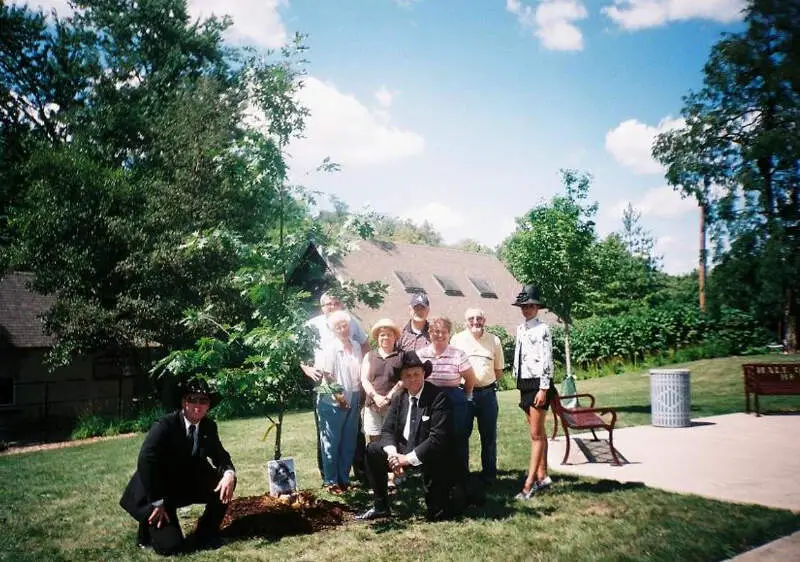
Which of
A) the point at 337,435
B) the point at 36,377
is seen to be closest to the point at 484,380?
the point at 337,435

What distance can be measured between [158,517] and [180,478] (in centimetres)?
37

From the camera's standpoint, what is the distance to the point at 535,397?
5.99 meters

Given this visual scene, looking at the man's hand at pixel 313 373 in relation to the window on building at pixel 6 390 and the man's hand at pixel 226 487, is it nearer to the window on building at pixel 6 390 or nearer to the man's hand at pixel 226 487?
the man's hand at pixel 226 487

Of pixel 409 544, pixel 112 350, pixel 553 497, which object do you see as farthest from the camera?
pixel 112 350

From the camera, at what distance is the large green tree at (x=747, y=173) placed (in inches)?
826

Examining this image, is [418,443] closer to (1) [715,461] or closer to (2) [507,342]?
(1) [715,461]

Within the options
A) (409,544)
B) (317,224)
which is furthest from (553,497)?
(317,224)

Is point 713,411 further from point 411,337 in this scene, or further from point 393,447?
point 393,447

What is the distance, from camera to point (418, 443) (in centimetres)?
546

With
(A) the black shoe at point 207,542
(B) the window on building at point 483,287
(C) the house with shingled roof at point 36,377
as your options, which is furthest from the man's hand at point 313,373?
(B) the window on building at point 483,287

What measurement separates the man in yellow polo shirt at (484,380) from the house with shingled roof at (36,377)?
1755 cm

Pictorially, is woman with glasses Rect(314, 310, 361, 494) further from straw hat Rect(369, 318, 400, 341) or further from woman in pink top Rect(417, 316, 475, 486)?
woman in pink top Rect(417, 316, 475, 486)

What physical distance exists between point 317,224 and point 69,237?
1503 centimetres

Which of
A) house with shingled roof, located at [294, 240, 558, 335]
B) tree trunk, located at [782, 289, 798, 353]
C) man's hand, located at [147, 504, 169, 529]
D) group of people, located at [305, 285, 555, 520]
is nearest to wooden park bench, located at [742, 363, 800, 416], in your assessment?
group of people, located at [305, 285, 555, 520]
